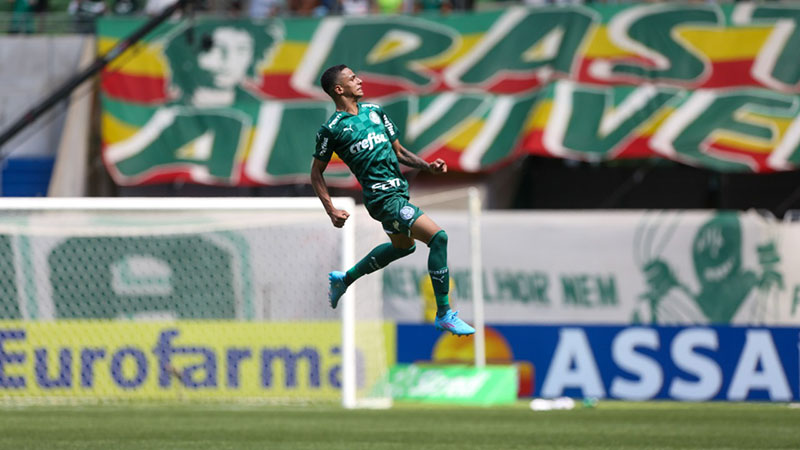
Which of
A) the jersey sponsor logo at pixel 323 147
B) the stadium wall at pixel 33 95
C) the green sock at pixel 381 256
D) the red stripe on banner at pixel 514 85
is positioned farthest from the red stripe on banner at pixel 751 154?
the jersey sponsor logo at pixel 323 147

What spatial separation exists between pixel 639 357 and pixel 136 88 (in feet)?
28.4

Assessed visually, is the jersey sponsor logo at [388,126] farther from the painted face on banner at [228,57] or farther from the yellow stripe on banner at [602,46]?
the painted face on banner at [228,57]

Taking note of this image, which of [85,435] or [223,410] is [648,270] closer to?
[223,410]

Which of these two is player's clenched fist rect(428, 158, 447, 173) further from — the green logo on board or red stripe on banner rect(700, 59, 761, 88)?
red stripe on banner rect(700, 59, 761, 88)

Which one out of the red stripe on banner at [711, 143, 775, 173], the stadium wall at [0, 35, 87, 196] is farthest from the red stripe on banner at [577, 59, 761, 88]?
the stadium wall at [0, 35, 87, 196]

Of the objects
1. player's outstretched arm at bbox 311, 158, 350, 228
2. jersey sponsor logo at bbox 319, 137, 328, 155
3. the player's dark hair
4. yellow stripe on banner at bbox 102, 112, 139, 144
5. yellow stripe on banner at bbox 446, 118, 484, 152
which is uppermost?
yellow stripe on banner at bbox 102, 112, 139, 144

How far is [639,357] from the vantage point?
57.2ft

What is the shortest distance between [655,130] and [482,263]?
3.03 metres

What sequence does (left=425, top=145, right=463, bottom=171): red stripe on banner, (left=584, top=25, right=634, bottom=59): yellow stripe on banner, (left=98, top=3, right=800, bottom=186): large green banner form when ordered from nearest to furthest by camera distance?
(left=98, top=3, right=800, bottom=186): large green banner, (left=584, top=25, right=634, bottom=59): yellow stripe on banner, (left=425, top=145, right=463, bottom=171): red stripe on banner

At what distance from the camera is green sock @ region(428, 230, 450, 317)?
9.69m

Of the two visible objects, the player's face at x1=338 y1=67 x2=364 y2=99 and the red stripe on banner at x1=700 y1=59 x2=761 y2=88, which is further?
the red stripe on banner at x1=700 y1=59 x2=761 y2=88

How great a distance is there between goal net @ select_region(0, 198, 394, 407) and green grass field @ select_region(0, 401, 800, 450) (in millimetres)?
1142

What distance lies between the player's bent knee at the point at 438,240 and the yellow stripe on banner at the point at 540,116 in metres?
10.2

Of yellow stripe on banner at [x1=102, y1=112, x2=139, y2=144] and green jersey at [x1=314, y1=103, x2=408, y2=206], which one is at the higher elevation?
yellow stripe on banner at [x1=102, y1=112, x2=139, y2=144]
